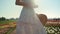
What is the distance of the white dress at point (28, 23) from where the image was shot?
94 cm

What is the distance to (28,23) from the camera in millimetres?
937

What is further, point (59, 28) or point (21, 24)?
point (59, 28)

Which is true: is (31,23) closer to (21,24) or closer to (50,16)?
(21,24)

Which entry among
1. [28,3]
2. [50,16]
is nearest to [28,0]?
[28,3]

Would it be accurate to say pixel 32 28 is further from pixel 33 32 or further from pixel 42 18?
pixel 42 18

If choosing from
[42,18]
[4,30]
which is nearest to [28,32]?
[42,18]

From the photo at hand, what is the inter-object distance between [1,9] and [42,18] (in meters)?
0.52

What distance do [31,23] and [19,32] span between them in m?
0.10

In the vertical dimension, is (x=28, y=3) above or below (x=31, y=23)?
above

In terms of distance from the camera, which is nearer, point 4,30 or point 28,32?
point 28,32

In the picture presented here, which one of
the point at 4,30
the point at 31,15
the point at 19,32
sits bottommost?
the point at 4,30

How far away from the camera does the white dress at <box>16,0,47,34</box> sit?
0.94 metres

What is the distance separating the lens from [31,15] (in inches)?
37.3

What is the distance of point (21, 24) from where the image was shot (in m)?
0.94
